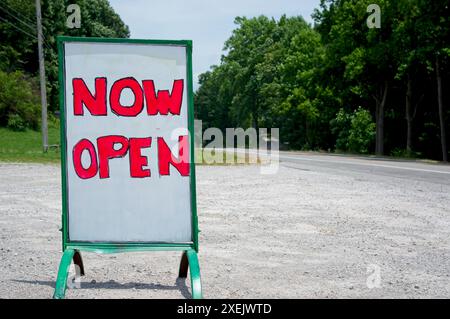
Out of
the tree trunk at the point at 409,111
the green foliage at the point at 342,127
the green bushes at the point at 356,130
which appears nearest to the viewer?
the tree trunk at the point at 409,111

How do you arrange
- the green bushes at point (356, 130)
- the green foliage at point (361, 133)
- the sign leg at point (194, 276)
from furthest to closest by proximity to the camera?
the green bushes at point (356, 130)
the green foliage at point (361, 133)
the sign leg at point (194, 276)

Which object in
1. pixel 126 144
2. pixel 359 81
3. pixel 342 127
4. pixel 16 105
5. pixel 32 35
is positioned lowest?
pixel 342 127

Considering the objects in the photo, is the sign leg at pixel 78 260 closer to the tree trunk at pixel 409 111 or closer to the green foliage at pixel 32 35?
the tree trunk at pixel 409 111

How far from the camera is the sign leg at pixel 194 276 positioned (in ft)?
15.2

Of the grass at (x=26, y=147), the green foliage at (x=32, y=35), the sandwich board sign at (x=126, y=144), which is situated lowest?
the grass at (x=26, y=147)

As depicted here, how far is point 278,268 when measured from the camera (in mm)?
6223

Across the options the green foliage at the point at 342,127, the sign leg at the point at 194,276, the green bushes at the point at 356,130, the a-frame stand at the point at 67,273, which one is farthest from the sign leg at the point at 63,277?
the green foliage at the point at 342,127

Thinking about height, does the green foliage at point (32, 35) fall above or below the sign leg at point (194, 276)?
above

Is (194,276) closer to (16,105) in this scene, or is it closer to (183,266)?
(183,266)

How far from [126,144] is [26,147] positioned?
32003 millimetres

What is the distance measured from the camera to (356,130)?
49.6m

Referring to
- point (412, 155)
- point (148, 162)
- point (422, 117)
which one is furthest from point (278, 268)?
point (422, 117)

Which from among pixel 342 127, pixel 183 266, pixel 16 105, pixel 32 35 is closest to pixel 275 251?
pixel 183 266

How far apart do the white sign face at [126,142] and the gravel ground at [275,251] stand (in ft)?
2.18
